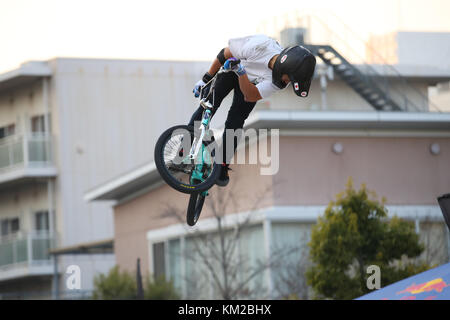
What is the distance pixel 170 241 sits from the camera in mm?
21078

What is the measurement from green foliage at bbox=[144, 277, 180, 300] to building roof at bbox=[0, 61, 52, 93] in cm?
1085

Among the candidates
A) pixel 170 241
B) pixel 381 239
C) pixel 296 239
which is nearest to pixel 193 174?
pixel 381 239

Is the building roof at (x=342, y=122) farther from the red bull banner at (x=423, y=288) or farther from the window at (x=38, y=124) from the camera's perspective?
the window at (x=38, y=124)

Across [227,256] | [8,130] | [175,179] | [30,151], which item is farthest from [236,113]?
[8,130]

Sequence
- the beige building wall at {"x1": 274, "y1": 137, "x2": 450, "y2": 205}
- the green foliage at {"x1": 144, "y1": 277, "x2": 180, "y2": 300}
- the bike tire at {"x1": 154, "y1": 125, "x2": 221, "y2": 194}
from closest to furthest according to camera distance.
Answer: the bike tire at {"x1": 154, "y1": 125, "x2": 221, "y2": 194}, the beige building wall at {"x1": 274, "y1": 137, "x2": 450, "y2": 205}, the green foliage at {"x1": 144, "y1": 277, "x2": 180, "y2": 300}

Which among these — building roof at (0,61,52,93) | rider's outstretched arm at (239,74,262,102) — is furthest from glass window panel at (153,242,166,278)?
rider's outstretched arm at (239,74,262,102)

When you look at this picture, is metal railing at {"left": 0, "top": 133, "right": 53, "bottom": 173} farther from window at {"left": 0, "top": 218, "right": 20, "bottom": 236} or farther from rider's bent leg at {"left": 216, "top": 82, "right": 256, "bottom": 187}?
rider's bent leg at {"left": 216, "top": 82, "right": 256, "bottom": 187}

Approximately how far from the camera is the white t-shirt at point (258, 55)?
7144 millimetres

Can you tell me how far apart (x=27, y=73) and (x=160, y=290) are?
11493mm

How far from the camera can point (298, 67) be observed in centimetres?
685

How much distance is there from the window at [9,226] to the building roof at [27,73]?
4.75m

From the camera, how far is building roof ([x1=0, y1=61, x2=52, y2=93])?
89.8 ft

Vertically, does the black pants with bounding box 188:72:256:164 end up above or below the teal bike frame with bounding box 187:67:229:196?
above

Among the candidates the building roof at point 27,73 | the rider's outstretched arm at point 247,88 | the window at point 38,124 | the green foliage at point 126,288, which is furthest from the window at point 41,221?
the rider's outstretched arm at point 247,88
